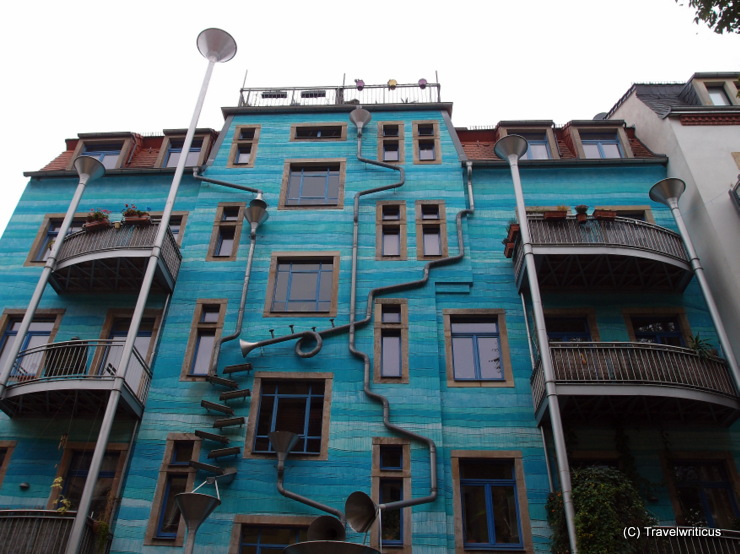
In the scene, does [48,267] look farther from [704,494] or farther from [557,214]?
[704,494]

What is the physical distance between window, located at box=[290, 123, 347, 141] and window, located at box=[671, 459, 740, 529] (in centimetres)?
1532

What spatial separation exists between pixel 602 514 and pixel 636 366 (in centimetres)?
402

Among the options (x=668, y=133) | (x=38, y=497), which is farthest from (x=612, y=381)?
(x=38, y=497)

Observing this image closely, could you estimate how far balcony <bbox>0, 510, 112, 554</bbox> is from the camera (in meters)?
13.3

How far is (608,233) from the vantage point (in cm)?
1773

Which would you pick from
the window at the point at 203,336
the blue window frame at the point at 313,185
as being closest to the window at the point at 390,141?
the blue window frame at the point at 313,185

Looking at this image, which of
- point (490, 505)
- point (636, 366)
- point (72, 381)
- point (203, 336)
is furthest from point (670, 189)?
point (72, 381)

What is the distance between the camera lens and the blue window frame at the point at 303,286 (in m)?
18.9

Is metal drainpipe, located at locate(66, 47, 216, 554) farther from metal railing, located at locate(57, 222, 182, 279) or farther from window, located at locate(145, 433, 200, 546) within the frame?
window, located at locate(145, 433, 200, 546)

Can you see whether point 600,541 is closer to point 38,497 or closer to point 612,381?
point 612,381

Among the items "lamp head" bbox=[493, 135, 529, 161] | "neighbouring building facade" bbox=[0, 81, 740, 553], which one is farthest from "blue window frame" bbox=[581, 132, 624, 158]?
"lamp head" bbox=[493, 135, 529, 161]

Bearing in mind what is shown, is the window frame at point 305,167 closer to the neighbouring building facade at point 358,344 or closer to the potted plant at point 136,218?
the neighbouring building facade at point 358,344

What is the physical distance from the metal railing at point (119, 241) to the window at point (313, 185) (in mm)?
3998

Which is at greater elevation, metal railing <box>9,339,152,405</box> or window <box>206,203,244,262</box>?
window <box>206,203,244,262</box>
